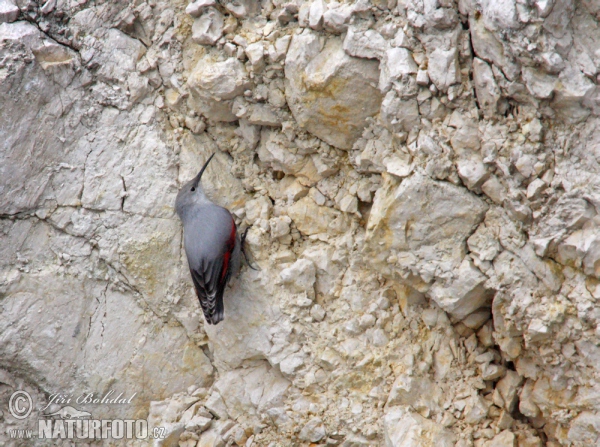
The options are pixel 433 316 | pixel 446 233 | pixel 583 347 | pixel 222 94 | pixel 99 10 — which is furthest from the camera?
pixel 99 10

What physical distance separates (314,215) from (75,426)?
275 cm

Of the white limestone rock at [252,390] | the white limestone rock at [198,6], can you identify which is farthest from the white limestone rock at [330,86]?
the white limestone rock at [252,390]

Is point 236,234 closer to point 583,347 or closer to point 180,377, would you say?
point 180,377

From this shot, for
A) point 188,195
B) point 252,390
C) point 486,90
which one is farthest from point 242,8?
point 252,390

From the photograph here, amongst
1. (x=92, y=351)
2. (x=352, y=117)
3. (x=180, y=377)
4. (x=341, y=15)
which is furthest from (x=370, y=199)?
(x=92, y=351)

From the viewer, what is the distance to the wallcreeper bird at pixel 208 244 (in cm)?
450

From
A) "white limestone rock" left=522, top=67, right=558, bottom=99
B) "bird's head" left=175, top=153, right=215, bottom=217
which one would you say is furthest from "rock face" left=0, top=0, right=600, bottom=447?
"bird's head" left=175, top=153, right=215, bottom=217

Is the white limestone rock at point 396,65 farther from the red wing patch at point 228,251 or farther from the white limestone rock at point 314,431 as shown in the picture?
the white limestone rock at point 314,431

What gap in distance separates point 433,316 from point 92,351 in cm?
289

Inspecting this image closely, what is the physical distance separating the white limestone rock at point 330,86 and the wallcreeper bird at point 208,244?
981 millimetres

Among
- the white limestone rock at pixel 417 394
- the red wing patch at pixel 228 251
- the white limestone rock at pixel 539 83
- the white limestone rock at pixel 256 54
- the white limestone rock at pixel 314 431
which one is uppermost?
the white limestone rock at pixel 539 83

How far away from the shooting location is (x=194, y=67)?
4719 mm

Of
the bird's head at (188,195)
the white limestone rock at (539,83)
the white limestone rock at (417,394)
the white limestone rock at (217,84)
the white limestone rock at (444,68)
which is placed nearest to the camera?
the white limestone rock at (539,83)

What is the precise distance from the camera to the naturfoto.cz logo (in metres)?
4.75
